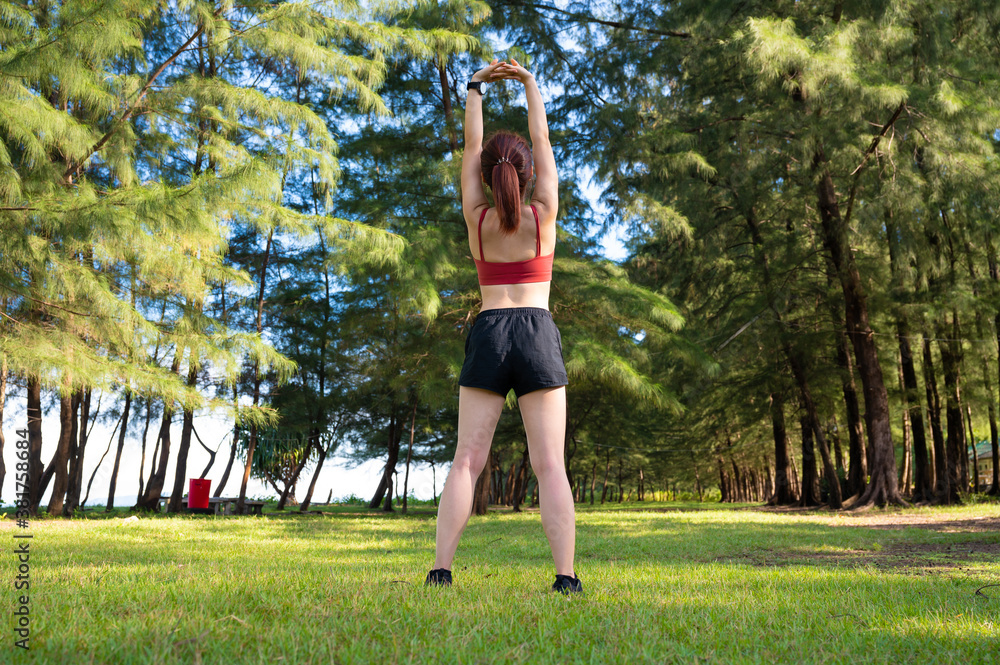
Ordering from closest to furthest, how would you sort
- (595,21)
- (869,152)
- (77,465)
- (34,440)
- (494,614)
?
(494,614) → (869,152) → (34,440) → (595,21) → (77,465)

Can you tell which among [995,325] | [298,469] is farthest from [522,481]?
[995,325]

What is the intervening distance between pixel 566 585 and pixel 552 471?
0.45 m

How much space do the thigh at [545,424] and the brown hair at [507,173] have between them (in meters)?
0.72

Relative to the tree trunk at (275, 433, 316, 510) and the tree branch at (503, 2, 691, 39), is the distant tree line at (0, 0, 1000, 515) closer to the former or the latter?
the tree branch at (503, 2, 691, 39)

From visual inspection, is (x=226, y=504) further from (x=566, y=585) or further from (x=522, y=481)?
(x=566, y=585)

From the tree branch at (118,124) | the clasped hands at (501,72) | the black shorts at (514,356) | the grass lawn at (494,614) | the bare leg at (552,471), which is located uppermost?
the tree branch at (118,124)

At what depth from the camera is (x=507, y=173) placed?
9.38 ft

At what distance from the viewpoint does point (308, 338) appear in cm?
1938

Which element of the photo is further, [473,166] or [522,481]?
Answer: [522,481]

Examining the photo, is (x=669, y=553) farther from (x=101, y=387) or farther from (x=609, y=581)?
(x=101, y=387)

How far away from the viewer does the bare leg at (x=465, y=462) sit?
281 cm

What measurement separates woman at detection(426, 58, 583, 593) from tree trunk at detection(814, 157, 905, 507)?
12466 mm

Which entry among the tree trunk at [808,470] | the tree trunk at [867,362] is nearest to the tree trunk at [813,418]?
the tree trunk at [808,470]

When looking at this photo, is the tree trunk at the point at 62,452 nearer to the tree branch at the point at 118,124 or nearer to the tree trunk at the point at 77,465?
the tree trunk at the point at 77,465
